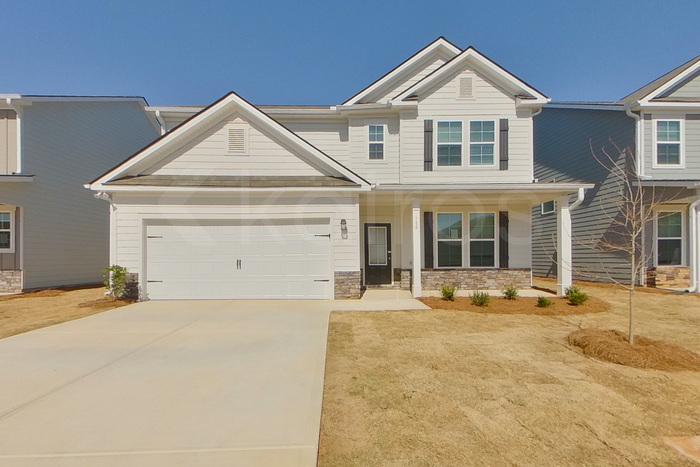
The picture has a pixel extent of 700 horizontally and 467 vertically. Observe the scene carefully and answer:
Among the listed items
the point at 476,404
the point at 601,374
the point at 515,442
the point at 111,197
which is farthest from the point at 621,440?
the point at 111,197

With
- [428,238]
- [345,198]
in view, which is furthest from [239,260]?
[428,238]

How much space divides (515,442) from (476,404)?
0.61m

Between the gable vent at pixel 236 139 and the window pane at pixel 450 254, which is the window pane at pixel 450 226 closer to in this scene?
the window pane at pixel 450 254

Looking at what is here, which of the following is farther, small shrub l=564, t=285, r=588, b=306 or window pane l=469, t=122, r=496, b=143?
window pane l=469, t=122, r=496, b=143

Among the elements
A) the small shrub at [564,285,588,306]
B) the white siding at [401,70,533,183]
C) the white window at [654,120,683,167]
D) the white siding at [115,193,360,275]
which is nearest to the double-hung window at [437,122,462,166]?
the white siding at [401,70,533,183]

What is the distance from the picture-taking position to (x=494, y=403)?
3.27 metres

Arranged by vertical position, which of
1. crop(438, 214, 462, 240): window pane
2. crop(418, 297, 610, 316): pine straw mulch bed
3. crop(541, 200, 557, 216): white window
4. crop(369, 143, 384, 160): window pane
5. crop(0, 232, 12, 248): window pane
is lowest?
crop(418, 297, 610, 316): pine straw mulch bed

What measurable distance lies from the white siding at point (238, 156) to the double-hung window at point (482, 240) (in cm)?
538

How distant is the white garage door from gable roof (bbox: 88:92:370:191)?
171cm

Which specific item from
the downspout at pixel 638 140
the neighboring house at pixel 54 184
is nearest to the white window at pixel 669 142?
the downspout at pixel 638 140

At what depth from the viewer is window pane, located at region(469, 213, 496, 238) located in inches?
423

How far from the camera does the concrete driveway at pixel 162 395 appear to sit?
2.56 m

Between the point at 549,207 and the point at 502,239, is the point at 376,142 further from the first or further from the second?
the point at 549,207

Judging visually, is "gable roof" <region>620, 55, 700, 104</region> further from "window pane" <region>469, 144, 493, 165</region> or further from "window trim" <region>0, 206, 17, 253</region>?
"window trim" <region>0, 206, 17, 253</region>
